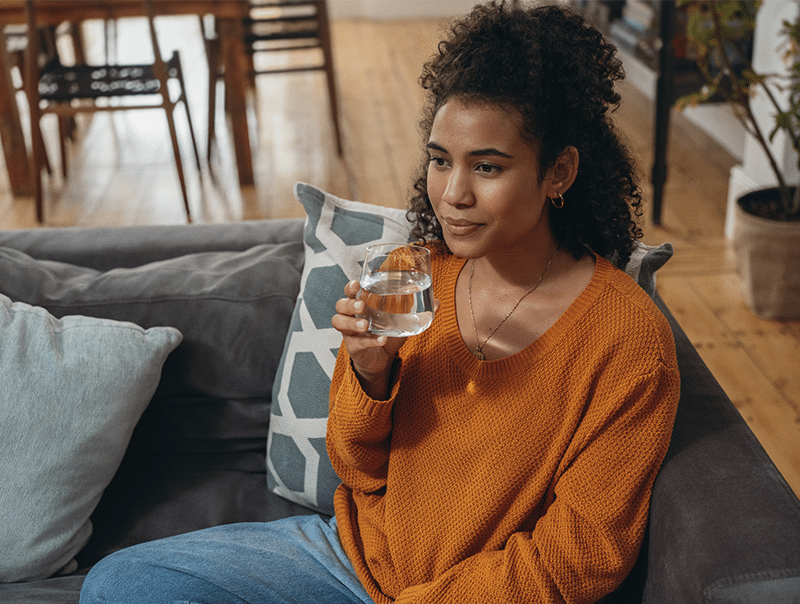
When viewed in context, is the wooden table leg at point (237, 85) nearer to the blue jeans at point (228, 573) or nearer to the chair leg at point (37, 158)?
the chair leg at point (37, 158)

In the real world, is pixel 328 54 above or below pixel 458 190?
below

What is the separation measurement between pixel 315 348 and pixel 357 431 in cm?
28

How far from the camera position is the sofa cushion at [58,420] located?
1.20 m

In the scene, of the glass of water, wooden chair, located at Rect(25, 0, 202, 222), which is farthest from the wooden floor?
the glass of water

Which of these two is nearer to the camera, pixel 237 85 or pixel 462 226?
pixel 462 226

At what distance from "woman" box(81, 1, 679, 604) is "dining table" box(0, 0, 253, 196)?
91.7 inches

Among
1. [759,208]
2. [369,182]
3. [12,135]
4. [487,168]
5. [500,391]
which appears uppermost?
[487,168]

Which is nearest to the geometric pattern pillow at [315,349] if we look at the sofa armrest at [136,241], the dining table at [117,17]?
the sofa armrest at [136,241]

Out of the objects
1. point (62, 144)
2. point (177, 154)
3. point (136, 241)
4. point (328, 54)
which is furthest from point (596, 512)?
point (62, 144)

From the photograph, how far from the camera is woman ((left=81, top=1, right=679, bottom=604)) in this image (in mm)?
956

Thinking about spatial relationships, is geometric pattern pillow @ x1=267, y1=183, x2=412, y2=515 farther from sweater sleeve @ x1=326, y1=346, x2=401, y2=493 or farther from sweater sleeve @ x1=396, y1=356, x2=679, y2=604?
sweater sleeve @ x1=396, y1=356, x2=679, y2=604

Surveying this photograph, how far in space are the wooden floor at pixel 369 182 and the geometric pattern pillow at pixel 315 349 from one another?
113 centimetres

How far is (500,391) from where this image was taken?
1.03 meters

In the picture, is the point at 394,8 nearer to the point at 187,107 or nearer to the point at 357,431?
the point at 187,107
